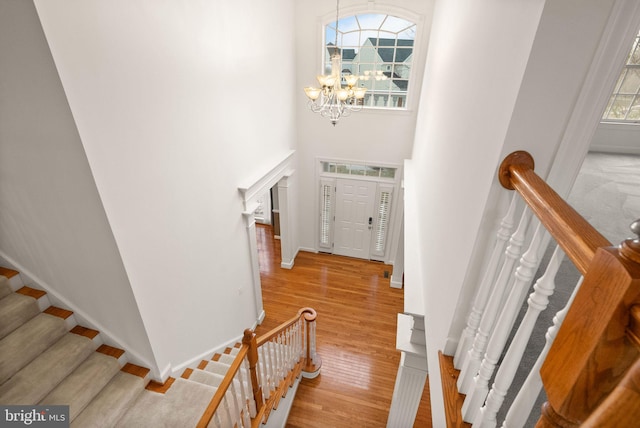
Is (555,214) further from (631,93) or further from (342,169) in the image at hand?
(342,169)

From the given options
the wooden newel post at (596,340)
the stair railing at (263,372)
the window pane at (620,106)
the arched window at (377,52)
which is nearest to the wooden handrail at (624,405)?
the wooden newel post at (596,340)

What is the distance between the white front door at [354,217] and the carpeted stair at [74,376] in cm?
453

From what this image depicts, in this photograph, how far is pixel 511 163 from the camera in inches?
41.3

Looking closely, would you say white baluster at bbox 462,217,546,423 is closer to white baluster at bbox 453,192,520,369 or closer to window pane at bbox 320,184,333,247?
white baluster at bbox 453,192,520,369

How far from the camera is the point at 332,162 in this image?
6.18 metres

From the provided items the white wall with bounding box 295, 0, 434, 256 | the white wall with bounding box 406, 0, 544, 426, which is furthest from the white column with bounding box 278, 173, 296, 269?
the white wall with bounding box 406, 0, 544, 426

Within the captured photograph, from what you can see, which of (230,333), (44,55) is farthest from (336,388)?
(44,55)

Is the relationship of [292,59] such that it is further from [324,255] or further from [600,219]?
[600,219]

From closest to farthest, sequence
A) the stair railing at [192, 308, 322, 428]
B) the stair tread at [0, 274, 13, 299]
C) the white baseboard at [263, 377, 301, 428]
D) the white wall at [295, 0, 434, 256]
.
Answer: the stair railing at [192, 308, 322, 428]
the stair tread at [0, 274, 13, 299]
the white baseboard at [263, 377, 301, 428]
the white wall at [295, 0, 434, 256]

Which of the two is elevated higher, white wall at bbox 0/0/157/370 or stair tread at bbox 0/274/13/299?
white wall at bbox 0/0/157/370

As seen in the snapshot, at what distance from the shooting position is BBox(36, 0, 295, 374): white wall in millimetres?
1867

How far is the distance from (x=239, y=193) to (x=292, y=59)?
3037 millimetres

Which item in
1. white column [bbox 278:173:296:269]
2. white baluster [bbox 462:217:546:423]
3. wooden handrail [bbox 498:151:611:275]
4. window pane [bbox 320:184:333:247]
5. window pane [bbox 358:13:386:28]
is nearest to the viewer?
wooden handrail [bbox 498:151:611:275]

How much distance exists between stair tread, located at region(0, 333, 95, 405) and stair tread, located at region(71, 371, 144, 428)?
1.06 feet
